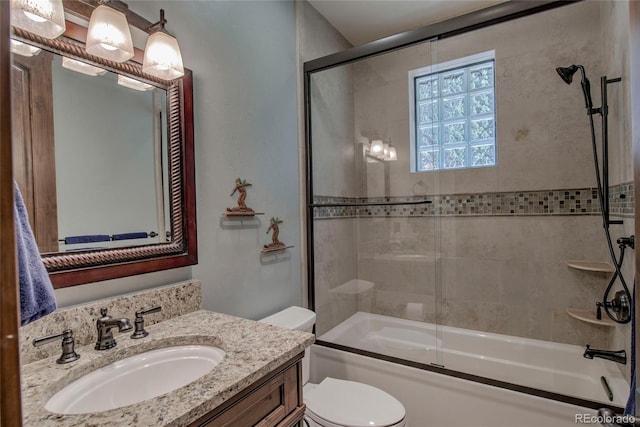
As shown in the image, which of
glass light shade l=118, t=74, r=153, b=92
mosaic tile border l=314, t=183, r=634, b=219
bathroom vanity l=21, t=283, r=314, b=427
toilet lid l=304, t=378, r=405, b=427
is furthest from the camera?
mosaic tile border l=314, t=183, r=634, b=219

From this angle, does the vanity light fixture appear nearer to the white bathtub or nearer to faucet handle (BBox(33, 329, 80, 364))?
faucet handle (BBox(33, 329, 80, 364))

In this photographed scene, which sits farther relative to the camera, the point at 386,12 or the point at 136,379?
the point at 386,12

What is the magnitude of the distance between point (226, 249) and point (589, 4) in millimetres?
2625

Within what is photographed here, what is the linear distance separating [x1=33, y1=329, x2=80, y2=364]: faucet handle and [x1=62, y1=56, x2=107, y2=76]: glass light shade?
852mm

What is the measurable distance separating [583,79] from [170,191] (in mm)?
2457

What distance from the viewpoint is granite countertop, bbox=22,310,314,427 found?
2.15ft

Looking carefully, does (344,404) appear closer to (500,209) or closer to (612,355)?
(612,355)

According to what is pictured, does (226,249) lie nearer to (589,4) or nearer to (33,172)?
(33,172)

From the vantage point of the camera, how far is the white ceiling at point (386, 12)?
7.51 ft

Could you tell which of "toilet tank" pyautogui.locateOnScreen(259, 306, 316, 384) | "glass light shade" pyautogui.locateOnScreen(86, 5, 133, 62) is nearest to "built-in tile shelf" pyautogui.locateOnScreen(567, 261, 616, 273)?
"toilet tank" pyautogui.locateOnScreen(259, 306, 316, 384)

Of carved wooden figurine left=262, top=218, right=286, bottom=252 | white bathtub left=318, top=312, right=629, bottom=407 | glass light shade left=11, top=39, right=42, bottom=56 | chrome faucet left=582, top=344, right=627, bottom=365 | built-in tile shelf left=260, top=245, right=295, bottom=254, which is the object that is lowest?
white bathtub left=318, top=312, right=629, bottom=407

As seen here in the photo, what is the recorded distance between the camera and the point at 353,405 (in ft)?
4.98

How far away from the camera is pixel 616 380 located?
159cm

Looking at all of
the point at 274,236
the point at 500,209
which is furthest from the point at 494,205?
the point at 274,236
